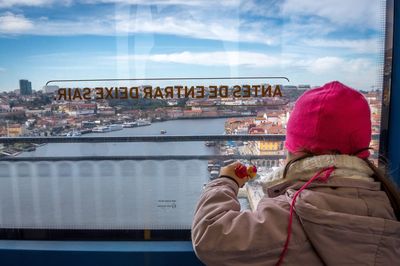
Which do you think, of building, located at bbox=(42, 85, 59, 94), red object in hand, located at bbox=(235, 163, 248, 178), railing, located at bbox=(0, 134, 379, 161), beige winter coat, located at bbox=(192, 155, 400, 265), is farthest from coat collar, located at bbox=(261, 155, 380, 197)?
building, located at bbox=(42, 85, 59, 94)

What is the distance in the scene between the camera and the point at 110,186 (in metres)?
1.81

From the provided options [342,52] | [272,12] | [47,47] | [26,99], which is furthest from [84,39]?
[342,52]

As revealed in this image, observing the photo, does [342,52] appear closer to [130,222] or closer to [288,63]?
[288,63]

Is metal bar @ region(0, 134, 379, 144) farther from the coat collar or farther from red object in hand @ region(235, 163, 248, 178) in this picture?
the coat collar

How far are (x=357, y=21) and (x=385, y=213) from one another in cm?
107

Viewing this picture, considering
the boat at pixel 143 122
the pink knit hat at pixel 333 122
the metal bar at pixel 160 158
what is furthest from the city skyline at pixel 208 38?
the pink knit hat at pixel 333 122

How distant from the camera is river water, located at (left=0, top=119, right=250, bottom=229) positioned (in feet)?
5.66

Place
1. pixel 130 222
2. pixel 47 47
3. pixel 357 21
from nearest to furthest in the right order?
pixel 357 21, pixel 47 47, pixel 130 222

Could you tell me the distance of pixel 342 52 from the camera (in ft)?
5.32

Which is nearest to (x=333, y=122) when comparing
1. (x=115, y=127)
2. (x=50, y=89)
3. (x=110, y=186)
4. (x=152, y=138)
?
(x=152, y=138)

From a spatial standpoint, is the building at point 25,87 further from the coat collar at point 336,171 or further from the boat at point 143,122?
the coat collar at point 336,171

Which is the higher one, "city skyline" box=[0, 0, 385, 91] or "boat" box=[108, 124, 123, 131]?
"city skyline" box=[0, 0, 385, 91]

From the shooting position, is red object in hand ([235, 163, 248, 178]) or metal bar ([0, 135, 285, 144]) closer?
red object in hand ([235, 163, 248, 178])

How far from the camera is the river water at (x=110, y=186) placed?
1.73 meters
